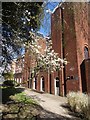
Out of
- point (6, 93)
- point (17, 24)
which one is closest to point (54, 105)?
point (6, 93)

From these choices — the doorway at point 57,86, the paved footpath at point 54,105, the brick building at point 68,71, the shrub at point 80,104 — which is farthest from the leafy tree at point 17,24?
the doorway at point 57,86

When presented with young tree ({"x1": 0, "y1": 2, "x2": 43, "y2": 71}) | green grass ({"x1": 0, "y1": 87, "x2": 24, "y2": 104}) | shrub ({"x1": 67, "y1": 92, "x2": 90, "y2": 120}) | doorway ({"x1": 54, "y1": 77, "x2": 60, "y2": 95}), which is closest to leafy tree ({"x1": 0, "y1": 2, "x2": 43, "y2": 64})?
young tree ({"x1": 0, "y1": 2, "x2": 43, "y2": 71})

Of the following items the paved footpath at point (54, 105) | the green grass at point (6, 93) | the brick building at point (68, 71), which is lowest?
the paved footpath at point (54, 105)

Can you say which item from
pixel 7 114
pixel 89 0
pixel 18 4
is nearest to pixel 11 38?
pixel 18 4

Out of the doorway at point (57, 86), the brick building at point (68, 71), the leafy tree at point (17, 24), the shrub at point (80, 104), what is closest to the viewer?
the leafy tree at point (17, 24)

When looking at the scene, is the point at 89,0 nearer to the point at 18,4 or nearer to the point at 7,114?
the point at 18,4

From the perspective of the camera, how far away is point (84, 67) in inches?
832

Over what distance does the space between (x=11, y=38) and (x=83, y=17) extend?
3724 millimetres

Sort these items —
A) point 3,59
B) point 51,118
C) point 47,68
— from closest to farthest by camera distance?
1. point 3,59
2. point 51,118
3. point 47,68

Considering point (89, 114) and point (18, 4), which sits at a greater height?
point (18, 4)

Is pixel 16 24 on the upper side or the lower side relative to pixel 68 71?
upper

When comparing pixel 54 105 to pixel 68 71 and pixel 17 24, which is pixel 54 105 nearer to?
pixel 68 71

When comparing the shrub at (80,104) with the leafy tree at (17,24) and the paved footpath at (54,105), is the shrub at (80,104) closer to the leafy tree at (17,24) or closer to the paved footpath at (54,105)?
the paved footpath at (54,105)

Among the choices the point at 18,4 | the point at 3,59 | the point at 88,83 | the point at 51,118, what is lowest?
the point at 51,118
